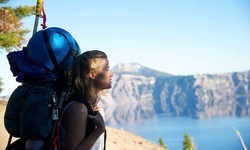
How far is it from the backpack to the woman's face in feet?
0.80

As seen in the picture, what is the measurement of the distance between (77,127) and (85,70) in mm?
469

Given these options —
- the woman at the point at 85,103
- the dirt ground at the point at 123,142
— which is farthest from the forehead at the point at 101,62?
the dirt ground at the point at 123,142

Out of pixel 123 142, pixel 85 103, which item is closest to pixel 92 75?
pixel 85 103

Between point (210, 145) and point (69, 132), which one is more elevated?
point (69, 132)

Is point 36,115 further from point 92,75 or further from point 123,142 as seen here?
point 123,142

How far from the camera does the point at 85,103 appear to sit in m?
2.59

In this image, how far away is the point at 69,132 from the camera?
2.53 m

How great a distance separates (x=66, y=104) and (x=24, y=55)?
610mm

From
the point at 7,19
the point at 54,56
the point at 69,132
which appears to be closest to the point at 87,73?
the point at 54,56

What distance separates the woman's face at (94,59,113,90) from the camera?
2799mm

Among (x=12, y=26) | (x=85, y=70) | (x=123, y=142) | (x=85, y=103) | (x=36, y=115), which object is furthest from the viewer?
(x=12, y=26)

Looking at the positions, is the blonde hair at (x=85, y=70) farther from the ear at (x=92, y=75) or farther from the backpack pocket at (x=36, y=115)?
the backpack pocket at (x=36, y=115)

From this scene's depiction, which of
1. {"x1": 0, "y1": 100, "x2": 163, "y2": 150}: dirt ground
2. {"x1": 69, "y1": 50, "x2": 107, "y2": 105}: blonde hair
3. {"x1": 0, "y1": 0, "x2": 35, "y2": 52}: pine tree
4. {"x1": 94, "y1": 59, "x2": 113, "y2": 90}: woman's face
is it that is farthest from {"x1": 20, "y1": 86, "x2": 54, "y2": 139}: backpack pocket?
{"x1": 0, "y1": 0, "x2": 35, "y2": 52}: pine tree

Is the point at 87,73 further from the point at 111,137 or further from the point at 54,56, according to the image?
the point at 111,137
